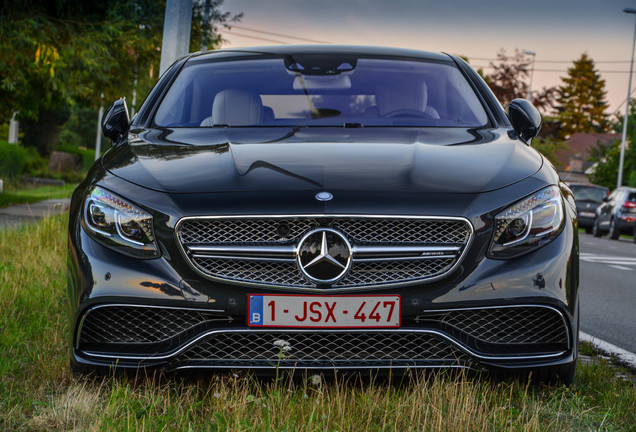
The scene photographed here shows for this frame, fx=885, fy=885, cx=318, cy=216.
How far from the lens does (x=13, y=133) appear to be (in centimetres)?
3647

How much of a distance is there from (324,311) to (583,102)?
4624 inches

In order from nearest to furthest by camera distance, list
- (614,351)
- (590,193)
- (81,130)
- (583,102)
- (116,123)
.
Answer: (116,123)
(614,351)
(590,193)
(81,130)
(583,102)

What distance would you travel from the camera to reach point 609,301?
8.53 m

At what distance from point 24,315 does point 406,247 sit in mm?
2781

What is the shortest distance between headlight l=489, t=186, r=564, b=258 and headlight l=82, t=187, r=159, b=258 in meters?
1.25

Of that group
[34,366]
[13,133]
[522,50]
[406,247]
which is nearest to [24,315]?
[34,366]

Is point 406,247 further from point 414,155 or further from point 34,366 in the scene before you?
point 34,366

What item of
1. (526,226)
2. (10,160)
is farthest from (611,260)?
(10,160)

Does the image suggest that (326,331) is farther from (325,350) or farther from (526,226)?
(526,226)

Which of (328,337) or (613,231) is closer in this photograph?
(328,337)

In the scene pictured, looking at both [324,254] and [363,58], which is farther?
[363,58]

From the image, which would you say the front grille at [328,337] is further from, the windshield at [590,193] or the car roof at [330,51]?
the windshield at [590,193]

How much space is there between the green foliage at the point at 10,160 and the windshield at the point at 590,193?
62.4ft

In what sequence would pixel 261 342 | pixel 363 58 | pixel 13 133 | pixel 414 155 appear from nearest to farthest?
pixel 261 342, pixel 414 155, pixel 363 58, pixel 13 133
